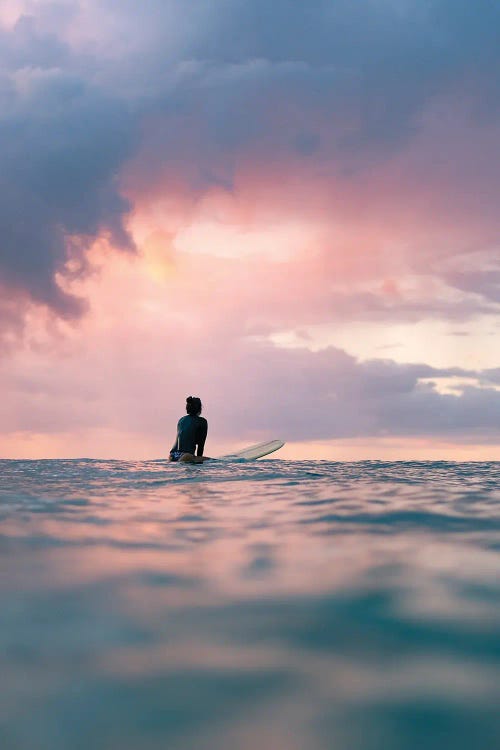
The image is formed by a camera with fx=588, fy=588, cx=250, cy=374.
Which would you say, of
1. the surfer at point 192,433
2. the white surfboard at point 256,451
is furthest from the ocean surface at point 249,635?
the white surfboard at point 256,451

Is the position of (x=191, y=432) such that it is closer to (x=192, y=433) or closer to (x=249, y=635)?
(x=192, y=433)

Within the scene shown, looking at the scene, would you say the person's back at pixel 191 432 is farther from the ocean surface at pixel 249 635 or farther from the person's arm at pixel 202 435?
the ocean surface at pixel 249 635

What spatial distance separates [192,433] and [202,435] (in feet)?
0.88

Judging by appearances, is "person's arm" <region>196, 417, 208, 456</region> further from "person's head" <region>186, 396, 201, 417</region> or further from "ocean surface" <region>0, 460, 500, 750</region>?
"ocean surface" <region>0, 460, 500, 750</region>

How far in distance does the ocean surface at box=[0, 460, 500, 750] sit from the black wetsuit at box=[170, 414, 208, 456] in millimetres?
9821

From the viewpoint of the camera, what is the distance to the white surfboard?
17.9 metres

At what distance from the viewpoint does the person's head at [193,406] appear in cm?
1521

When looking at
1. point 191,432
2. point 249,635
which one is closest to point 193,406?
point 191,432

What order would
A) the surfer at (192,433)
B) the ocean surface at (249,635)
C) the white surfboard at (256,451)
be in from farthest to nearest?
the white surfboard at (256,451) → the surfer at (192,433) → the ocean surface at (249,635)

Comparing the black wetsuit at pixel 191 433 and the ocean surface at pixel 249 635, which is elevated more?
the black wetsuit at pixel 191 433

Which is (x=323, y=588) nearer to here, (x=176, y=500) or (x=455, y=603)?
(x=455, y=603)

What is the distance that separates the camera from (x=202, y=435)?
15203mm

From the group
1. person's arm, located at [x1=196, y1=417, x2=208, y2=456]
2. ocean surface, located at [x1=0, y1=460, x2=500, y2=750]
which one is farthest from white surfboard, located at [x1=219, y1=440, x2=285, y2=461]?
ocean surface, located at [x1=0, y1=460, x2=500, y2=750]

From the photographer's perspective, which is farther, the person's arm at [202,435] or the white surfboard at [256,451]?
the white surfboard at [256,451]
